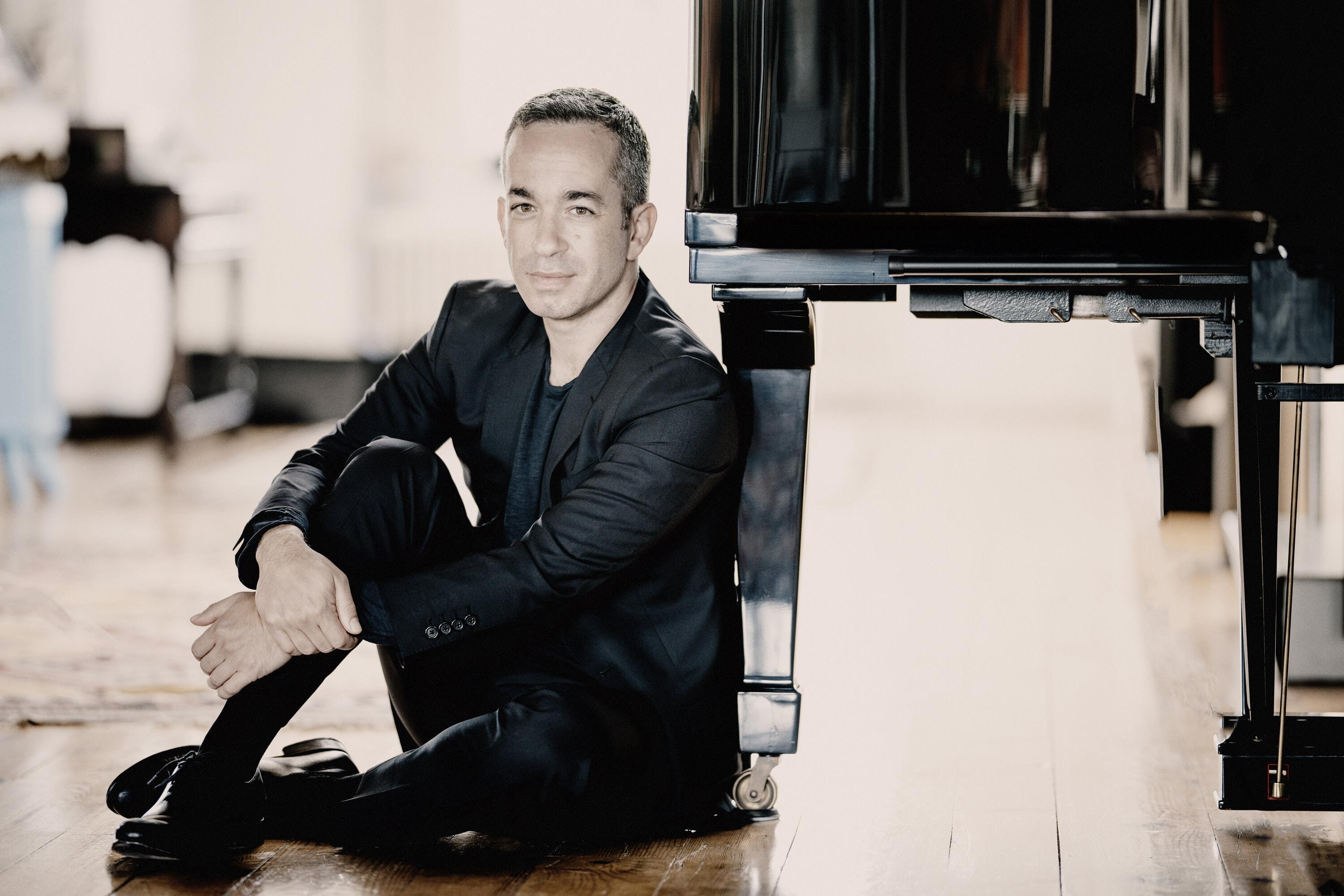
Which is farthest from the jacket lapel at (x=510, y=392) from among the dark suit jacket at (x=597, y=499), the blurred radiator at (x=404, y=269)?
the blurred radiator at (x=404, y=269)

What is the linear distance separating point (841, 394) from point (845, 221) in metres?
4.61

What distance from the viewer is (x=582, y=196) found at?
1.66m

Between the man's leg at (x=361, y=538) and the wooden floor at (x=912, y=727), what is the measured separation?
144mm

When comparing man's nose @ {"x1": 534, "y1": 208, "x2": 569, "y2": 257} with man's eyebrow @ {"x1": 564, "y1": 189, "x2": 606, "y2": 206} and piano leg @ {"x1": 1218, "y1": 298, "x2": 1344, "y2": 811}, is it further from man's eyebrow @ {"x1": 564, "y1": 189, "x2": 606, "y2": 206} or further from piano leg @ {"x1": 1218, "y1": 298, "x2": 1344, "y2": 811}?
piano leg @ {"x1": 1218, "y1": 298, "x2": 1344, "y2": 811}

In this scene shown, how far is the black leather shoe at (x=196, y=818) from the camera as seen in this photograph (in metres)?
1.55

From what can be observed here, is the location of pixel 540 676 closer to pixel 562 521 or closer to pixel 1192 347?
pixel 562 521

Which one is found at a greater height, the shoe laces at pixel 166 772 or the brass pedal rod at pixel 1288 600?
the brass pedal rod at pixel 1288 600

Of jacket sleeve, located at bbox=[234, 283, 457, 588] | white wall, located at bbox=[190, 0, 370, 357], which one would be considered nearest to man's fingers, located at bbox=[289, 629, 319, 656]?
jacket sleeve, located at bbox=[234, 283, 457, 588]

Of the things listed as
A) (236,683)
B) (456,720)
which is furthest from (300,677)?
(456,720)

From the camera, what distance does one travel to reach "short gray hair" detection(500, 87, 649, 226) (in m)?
1.66

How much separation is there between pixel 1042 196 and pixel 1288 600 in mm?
452

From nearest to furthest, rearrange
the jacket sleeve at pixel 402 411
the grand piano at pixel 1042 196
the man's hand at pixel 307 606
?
1. the grand piano at pixel 1042 196
2. the man's hand at pixel 307 606
3. the jacket sleeve at pixel 402 411

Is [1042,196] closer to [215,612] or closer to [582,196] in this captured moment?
[582,196]

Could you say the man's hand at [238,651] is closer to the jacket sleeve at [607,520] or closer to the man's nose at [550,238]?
the jacket sleeve at [607,520]
